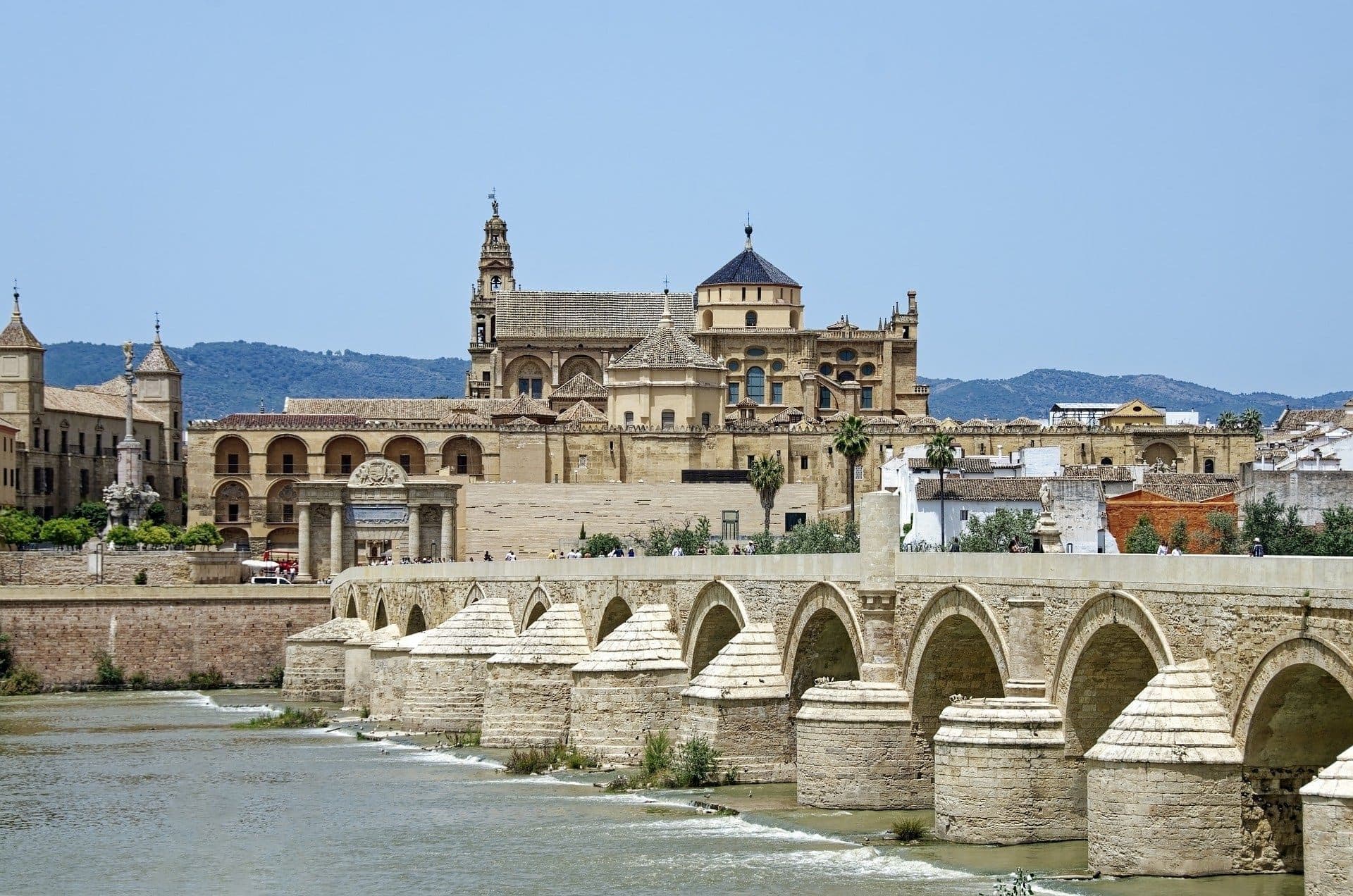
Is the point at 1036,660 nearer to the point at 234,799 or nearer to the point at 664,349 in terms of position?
the point at 234,799

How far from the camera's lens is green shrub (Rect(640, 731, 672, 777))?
107 feet

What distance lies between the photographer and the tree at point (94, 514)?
93.3 metres

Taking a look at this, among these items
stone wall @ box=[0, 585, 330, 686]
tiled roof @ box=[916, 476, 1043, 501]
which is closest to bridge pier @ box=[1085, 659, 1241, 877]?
tiled roof @ box=[916, 476, 1043, 501]

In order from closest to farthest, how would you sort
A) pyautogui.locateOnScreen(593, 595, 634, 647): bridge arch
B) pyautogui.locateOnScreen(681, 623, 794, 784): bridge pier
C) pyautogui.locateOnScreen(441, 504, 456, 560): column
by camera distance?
pyautogui.locateOnScreen(681, 623, 794, 784): bridge pier
pyautogui.locateOnScreen(593, 595, 634, 647): bridge arch
pyautogui.locateOnScreen(441, 504, 456, 560): column

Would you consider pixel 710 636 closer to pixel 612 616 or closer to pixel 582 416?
pixel 612 616

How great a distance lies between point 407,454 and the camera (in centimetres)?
9269

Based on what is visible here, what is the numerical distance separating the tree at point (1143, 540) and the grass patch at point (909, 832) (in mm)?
25631

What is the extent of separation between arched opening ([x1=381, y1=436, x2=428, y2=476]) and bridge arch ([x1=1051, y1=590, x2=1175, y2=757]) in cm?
6912

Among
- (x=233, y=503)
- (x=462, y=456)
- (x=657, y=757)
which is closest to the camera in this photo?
(x=657, y=757)

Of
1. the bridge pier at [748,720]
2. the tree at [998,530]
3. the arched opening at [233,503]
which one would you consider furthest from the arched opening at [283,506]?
the bridge pier at [748,720]

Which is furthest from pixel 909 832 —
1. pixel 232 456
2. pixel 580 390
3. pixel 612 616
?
pixel 580 390

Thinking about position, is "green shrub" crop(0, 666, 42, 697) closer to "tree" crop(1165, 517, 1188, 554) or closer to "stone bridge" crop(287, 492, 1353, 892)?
"stone bridge" crop(287, 492, 1353, 892)

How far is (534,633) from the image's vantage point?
3931cm

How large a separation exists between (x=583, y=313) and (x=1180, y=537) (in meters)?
51.0
